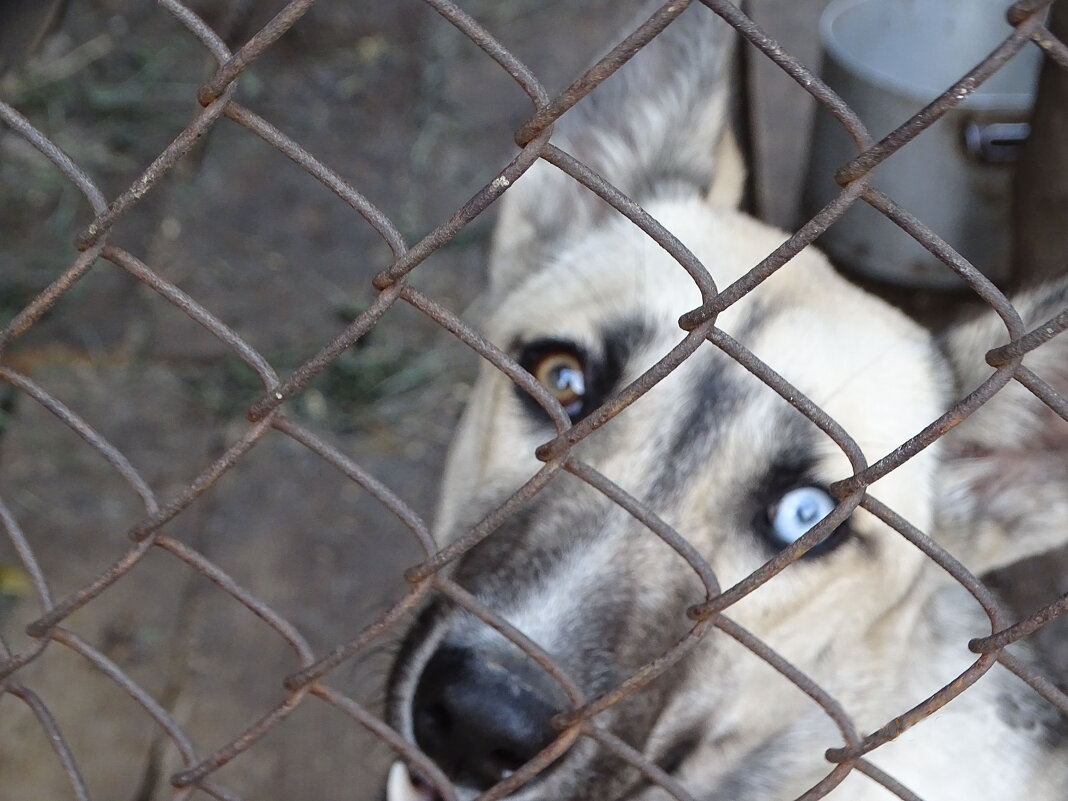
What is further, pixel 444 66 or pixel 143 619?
pixel 444 66

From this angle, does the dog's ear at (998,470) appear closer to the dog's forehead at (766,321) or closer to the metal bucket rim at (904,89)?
the dog's forehead at (766,321)

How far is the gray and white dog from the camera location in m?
1.80

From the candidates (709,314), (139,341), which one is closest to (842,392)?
(709,314)

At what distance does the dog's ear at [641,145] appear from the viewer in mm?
2318

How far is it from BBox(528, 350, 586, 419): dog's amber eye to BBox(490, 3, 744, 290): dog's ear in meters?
0.49

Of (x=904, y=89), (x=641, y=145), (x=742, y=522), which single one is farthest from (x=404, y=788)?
(x=904, y=89)

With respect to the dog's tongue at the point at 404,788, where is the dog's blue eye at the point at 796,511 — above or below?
above

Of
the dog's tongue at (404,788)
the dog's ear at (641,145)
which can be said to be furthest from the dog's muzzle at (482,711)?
the dog's ear at (641,145)

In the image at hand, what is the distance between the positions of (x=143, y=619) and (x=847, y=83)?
3002mm

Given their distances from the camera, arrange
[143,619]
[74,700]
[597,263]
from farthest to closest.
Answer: [143,619] < [74,700] < [597,263]

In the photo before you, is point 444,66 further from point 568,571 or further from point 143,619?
point 568,571

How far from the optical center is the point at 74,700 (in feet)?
9.00

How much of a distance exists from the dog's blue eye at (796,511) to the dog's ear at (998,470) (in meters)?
0.37

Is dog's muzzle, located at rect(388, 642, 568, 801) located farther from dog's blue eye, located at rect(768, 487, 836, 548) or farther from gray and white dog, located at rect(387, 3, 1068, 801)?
dog's blue eye, located at rect(768, 487, 836, 548)
